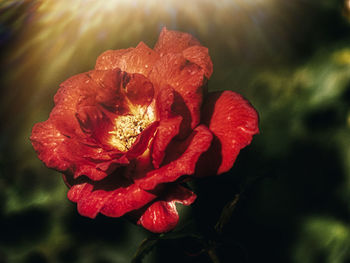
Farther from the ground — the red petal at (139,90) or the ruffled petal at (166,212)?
the red petal at (139,90)

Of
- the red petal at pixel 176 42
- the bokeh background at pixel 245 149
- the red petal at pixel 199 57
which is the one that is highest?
the red petal at pixel 176 42

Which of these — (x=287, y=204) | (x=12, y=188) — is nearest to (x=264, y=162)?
(x=287, y=204)

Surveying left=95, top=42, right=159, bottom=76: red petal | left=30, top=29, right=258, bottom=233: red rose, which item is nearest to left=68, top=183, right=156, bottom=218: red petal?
left=30, top=29, right=258, bottom=233: red rose

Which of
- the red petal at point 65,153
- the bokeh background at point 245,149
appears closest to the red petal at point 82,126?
the red petal at point 65,153

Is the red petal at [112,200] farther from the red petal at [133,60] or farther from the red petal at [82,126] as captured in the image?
the red petal at [133,60]

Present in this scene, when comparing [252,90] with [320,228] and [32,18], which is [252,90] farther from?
[32,18]

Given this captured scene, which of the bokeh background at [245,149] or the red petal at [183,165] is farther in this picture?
the bokeh background at [245,149]
